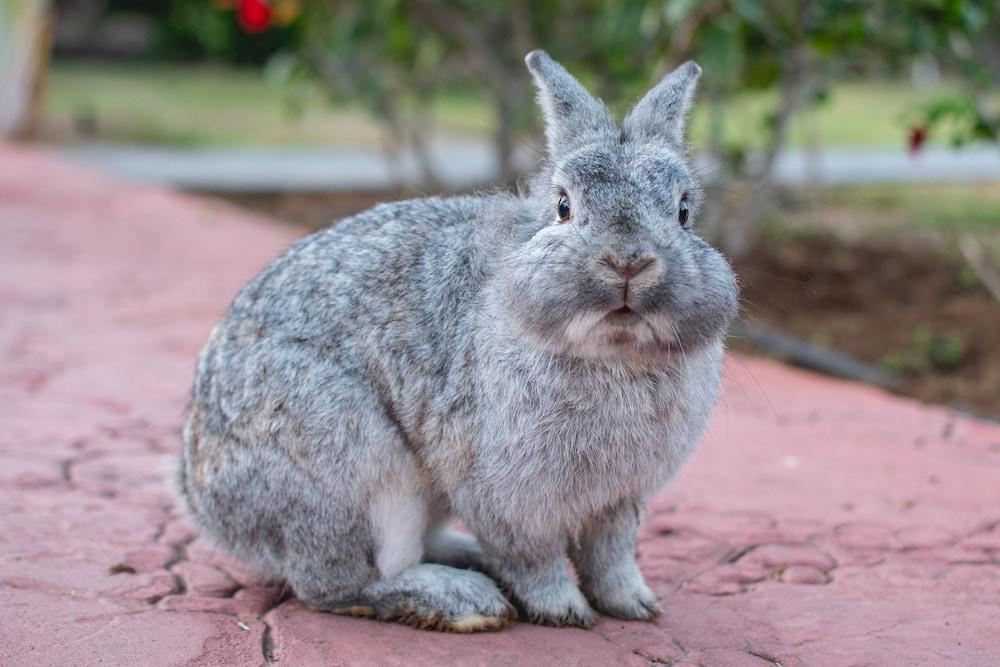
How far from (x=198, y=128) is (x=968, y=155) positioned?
9877 mm

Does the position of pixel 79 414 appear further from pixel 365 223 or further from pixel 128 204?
pixel 128 204

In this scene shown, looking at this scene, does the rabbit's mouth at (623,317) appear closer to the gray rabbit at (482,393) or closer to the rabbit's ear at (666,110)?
the gray rabbit at (482,393)

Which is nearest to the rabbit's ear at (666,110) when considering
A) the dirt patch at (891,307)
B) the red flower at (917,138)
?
the dirt patch at (891,307)

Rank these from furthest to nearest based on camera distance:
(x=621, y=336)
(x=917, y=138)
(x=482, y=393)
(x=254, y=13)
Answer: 1. (x=254, y=13)
2. (x=917, y=138)
3. (x=482, y=393)
4. (x=621, y=336)

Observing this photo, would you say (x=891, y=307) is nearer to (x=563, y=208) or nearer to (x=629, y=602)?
(x=629, y=602)

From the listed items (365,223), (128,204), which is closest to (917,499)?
(365,223)

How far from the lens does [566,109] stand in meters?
3.38

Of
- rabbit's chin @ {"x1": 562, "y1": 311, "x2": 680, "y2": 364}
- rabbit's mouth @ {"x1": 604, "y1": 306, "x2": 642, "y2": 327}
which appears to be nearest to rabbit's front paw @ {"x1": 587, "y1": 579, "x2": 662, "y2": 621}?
rabbit's chin @ {"x1": 562, "y1": 311, "x2": 680, "y2": 364}

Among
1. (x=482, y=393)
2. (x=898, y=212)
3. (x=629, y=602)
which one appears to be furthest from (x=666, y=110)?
(x=898, y=212)

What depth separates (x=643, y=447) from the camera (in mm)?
3281

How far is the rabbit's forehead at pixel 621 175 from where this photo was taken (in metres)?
3.10

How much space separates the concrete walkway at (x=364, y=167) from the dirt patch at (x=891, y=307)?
2511mm

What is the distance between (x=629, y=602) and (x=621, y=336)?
921mm

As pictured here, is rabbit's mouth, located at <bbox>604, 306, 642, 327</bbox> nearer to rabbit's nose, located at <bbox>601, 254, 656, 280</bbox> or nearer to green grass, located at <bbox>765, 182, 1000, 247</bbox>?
rabbit's nose, located at <bbox>601, 254, 656, 280</bbox>
